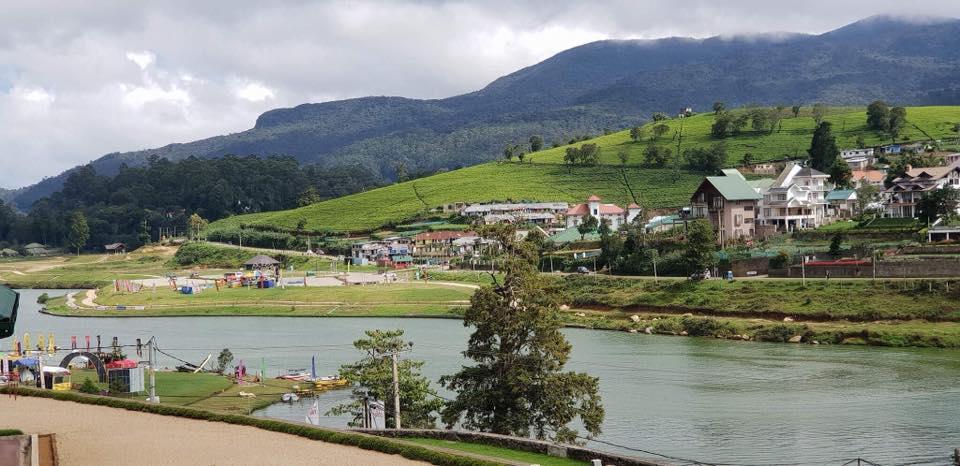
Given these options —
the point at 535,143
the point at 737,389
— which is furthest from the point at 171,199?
the point at 737,389

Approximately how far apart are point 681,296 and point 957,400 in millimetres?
25513

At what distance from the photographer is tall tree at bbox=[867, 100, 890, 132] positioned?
4298 inches

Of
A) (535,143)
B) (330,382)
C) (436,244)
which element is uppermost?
(535,143)

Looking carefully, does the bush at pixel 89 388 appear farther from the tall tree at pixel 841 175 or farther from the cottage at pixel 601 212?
the cottage at pixel 601 212

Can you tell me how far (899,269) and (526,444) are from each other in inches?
1494

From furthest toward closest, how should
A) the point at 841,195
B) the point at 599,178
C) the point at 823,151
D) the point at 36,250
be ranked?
the point at 36,250 → the point at 599,178 → the point at 823,151 → the point at 841,195

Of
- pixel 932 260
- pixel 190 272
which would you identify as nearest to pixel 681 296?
pixel 932 260

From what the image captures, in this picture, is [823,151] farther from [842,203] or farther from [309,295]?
[309,295]

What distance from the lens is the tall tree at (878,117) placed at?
109162 mm

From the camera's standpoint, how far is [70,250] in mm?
154625

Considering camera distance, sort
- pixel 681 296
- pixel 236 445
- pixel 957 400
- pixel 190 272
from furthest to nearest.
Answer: pixel 190 272, pixel 681 296, pixel 957 400, pixel 236 445

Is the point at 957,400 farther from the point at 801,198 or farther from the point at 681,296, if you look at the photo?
the point at 801,198

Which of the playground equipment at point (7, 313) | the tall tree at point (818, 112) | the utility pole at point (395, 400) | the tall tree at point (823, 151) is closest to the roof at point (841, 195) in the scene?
the tall tree at point (823, 151)

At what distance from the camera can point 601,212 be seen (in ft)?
312
